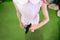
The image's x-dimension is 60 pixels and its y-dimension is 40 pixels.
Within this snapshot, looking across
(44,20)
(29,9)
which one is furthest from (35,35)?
(29,9)

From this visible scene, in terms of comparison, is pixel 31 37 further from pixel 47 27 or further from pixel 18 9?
pixel 18 9

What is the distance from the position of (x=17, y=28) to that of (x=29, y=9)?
24 cm

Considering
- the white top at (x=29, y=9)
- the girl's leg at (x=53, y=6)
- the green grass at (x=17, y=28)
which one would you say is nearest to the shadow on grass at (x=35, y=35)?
the green grass at (x=17, y=28)

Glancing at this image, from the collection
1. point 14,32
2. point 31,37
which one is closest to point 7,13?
point 14,32

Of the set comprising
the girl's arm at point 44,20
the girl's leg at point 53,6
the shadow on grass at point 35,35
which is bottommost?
the shadow on grass at point 35,35

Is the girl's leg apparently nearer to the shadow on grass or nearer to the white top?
the white top

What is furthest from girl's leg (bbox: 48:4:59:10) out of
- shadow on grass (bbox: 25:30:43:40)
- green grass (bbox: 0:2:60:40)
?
shadow on grass (bbox: 25:30:43:40)

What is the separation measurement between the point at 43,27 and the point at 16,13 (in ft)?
1.05

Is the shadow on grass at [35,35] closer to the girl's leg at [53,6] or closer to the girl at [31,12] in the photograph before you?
the girl at [31,12]

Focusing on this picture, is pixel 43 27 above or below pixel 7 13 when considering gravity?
below

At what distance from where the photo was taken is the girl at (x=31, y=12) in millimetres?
1854

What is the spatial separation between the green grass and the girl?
4 centimetres

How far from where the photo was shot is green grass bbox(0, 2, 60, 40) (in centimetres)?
191

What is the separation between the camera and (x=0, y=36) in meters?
1.93
